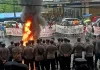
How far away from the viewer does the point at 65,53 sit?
13992 millimetres

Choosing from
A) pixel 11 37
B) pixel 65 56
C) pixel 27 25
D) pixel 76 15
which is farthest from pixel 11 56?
pixel 76 15

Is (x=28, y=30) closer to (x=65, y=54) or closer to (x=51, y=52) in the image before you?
(x=51, y=52)

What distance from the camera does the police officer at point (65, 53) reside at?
545 inches

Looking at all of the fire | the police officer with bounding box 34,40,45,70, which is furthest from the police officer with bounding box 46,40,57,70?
the fire

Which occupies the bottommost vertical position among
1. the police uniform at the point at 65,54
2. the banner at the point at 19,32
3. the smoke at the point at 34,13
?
the police uniform at the point at 65,54

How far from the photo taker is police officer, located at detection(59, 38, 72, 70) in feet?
45.4

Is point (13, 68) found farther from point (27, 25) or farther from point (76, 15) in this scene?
point (76, 15)

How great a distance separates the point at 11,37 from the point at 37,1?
1021 centimetres

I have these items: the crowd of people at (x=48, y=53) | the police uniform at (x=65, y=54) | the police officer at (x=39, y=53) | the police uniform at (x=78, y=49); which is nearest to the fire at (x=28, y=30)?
the crowd of people at (x=48, y=53)

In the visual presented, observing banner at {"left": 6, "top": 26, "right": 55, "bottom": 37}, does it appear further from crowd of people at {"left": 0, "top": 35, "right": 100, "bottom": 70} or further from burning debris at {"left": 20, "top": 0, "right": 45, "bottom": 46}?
crowd of people at {"left": 0, "top": 35, "right": 100, "bottom": 70}

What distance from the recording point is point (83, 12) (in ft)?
157

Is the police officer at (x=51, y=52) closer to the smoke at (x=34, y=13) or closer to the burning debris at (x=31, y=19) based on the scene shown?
the burning debris at (x=31, y=19)

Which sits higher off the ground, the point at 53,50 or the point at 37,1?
the point at 37,1

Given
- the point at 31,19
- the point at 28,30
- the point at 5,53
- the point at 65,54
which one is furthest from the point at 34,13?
the point at 5,53
